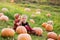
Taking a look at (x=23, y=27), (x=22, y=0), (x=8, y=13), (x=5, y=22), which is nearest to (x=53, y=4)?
(x=22, y=0)

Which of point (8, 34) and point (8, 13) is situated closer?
point (8, 34)

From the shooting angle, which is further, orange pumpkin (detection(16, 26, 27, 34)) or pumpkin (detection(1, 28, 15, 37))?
orange pumpkin (detection(16, 26, 27, 34))

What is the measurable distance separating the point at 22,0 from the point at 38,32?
13918 mm

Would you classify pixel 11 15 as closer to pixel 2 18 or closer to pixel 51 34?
pixel 2 18

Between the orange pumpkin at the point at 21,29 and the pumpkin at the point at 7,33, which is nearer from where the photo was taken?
the pumpkin at the point at 7,33

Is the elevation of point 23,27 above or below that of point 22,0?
above

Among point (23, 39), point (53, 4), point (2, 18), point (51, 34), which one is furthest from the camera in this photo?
point (53, 4)

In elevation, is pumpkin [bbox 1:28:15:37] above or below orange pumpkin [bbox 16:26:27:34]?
above

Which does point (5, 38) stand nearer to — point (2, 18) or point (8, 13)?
point (2, 18)

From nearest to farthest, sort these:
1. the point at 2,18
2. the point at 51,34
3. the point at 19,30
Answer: the point at 19,30 < the point at 51,34 < the point at 2,18

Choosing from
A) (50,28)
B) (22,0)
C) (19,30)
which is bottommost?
(22,0)

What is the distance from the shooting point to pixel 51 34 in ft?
22.6

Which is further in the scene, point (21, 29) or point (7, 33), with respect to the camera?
point (21, 29)

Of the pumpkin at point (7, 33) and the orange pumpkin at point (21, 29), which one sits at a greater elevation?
the pumpkin at point (7, 33)
